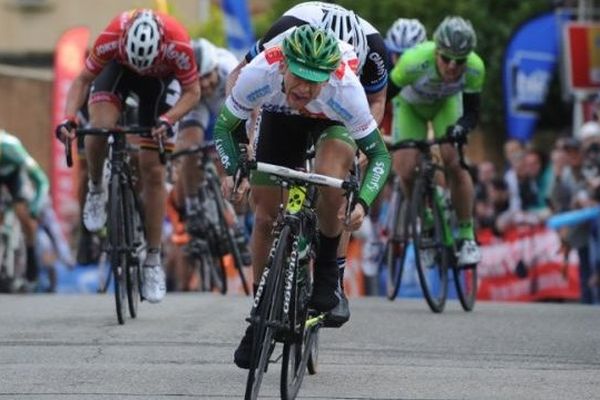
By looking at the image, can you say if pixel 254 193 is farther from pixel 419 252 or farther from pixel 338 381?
pixel 419 252

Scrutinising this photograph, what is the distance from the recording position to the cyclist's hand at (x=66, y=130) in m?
12.8

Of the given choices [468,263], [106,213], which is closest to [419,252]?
[468,263]

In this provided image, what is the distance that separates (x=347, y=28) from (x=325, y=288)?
80.0 inches

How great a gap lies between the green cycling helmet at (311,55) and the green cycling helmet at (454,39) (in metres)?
5.28

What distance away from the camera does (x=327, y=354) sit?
11570mm

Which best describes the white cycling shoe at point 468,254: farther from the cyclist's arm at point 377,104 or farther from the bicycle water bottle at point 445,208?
the cyclist's arm at point 377,104

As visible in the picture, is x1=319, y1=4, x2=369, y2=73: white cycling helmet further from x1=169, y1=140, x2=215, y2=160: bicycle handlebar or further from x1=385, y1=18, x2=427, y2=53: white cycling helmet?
x1=169, y1=140, x2=215, y2=160: bicycle handlebar

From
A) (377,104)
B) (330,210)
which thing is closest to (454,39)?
(377,104)

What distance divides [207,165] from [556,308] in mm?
A: 3300

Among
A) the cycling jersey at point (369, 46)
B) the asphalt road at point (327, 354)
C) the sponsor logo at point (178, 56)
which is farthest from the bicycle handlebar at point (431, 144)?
the cycling jersey at point (369, 46)

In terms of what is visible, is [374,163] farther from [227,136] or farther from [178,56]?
[178,56]

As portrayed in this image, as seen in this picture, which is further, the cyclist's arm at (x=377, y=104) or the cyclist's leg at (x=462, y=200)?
the cyclist's leg at (x=462, y=200)

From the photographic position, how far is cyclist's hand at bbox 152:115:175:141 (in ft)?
42.8

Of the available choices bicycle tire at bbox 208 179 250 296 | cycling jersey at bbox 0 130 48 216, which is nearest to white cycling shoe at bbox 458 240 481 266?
bicycle tire at bbox 208 179 250 296
